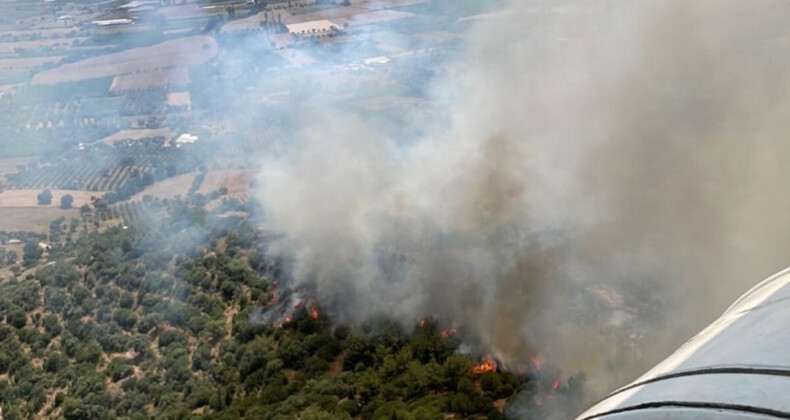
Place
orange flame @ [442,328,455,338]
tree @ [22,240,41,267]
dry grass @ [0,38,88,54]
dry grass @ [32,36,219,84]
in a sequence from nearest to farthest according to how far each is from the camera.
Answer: orange flame @ [442,328,455,338], tree @ [22,240,41,267], dry grass @ [32,36,219,84], dry grass @ [0,38,88,54]

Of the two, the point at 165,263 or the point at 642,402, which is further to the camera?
the point at 165,263

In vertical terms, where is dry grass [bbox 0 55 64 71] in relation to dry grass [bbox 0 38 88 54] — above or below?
below

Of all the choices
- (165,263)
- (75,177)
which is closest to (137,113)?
(75,177)

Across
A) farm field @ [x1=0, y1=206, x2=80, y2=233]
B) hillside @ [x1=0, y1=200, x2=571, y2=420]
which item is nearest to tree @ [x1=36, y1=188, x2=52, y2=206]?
farm field @ [x1=0, y1=206, x2=80, y2=233]

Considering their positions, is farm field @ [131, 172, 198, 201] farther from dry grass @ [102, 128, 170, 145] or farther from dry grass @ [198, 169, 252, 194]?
dry grass @ [102, 128, 170, 145]

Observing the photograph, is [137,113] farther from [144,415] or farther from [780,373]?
[780,373]

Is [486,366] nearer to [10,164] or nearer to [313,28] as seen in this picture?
[10,164]

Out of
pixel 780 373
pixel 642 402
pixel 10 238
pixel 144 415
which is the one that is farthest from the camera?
pixel 10 238
